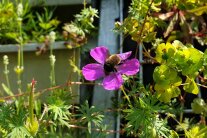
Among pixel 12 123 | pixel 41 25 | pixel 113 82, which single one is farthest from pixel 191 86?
pixel 41 25

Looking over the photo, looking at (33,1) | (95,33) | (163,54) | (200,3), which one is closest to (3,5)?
(33,1)

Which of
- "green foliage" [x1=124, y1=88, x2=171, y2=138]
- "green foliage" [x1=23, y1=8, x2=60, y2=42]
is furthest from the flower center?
"green foliage" [x1=23, y1=8, x2=60, y2=42]

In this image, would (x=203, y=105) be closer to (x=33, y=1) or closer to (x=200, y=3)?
(x=200, y=3)

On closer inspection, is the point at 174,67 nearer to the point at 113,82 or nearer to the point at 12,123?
the point at 113,82

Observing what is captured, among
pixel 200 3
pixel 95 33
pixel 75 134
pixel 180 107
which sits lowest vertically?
pixel 75 134

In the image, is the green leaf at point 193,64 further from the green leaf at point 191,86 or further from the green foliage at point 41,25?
the green foliage at point 41,25

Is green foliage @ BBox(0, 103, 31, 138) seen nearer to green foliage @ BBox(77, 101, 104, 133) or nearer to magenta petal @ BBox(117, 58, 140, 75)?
green foliage @ BBox(77, 101, 104, 133)
